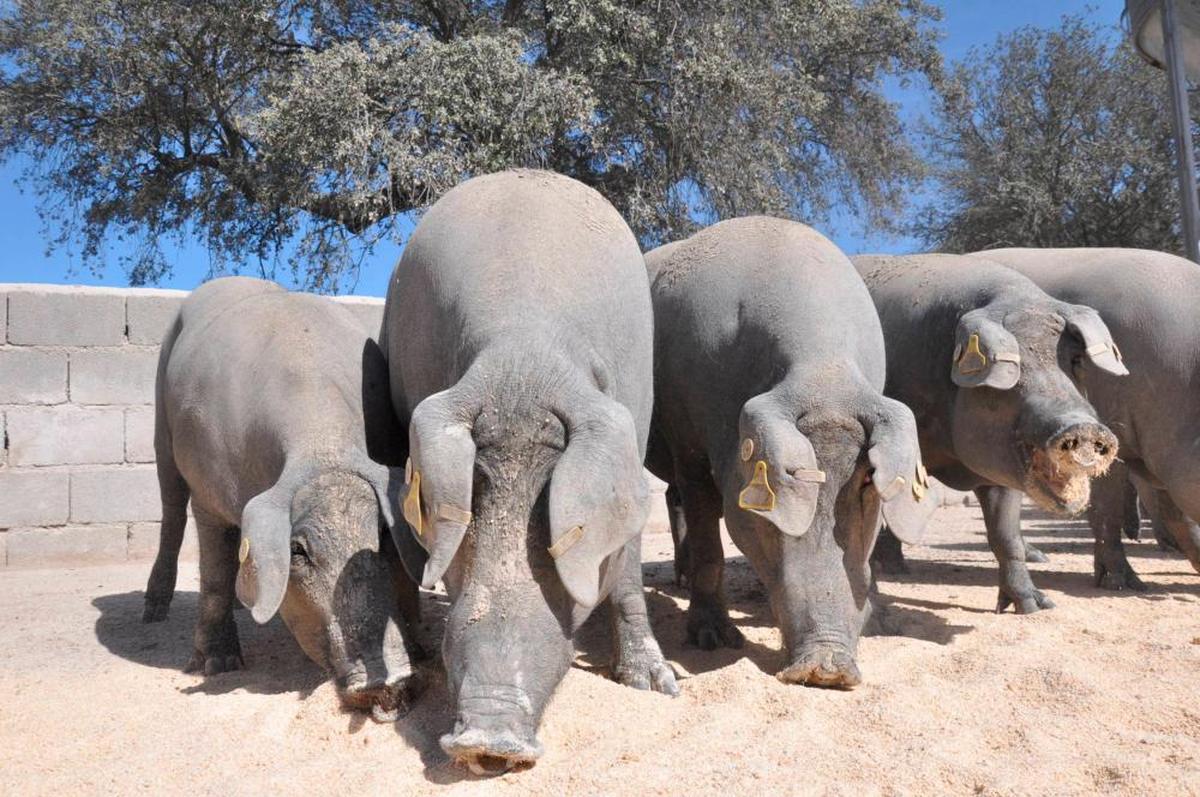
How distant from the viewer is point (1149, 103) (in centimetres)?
1966

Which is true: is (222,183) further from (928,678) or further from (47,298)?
(928,678)

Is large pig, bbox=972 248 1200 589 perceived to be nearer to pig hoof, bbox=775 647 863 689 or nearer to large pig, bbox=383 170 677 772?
pig hoof, bbox=775 647 863 689

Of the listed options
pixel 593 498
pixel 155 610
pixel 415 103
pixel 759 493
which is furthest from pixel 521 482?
pixel 415 103

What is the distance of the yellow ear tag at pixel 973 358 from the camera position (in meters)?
5.75

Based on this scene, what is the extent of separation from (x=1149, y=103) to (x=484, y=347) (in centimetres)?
1928

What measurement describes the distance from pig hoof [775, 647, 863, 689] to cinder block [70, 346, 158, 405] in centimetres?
634

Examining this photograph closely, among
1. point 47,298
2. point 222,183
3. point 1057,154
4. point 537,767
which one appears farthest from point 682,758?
point 1057,154

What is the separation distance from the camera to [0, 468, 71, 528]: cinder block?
27.1 ft

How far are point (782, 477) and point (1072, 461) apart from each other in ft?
6.54

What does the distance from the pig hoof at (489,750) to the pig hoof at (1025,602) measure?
3.67 meters

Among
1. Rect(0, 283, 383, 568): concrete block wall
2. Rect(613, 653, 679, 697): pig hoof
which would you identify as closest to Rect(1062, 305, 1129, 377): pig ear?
Rect(613, 653, 679, 697): pig hoof

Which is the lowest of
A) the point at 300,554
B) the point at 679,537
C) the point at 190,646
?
the point at 190,646

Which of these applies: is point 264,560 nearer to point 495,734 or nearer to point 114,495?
point 495,734

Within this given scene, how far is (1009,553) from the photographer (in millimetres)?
6152
